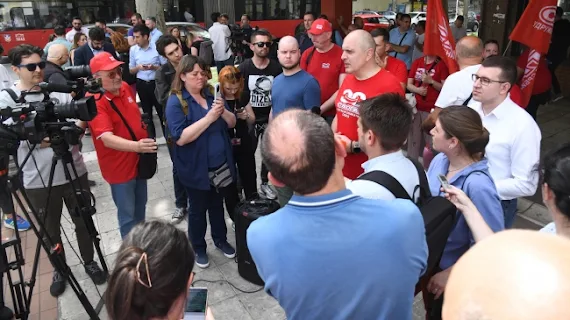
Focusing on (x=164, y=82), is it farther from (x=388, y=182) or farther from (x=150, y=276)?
(x=150, y=276)

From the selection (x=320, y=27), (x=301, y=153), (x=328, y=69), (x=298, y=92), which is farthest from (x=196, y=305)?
(x=320, y=27)


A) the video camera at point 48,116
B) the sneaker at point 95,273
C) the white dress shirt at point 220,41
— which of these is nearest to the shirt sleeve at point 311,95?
the video camera at point 48,116

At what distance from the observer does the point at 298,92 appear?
353 cm

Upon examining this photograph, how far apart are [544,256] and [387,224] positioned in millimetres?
652

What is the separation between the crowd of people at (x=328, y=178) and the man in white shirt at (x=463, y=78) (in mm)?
17

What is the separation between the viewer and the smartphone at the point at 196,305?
146 centimetres

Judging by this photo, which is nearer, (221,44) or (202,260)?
(202,260)

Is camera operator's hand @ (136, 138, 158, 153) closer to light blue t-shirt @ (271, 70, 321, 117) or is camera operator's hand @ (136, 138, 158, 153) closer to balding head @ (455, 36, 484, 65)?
light blue t-shirt @ (271, 70, 321, 117)

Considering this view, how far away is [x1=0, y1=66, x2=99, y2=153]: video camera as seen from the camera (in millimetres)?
2275

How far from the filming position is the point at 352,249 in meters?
1.22

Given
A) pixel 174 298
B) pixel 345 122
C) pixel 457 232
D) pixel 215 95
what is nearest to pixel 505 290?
pixel 174 298

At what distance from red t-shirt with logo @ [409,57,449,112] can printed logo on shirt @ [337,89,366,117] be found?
199 centimetres

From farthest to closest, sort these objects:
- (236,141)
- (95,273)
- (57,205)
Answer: (236,141) → (95,273) → (57,205)

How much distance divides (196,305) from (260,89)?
279cm
